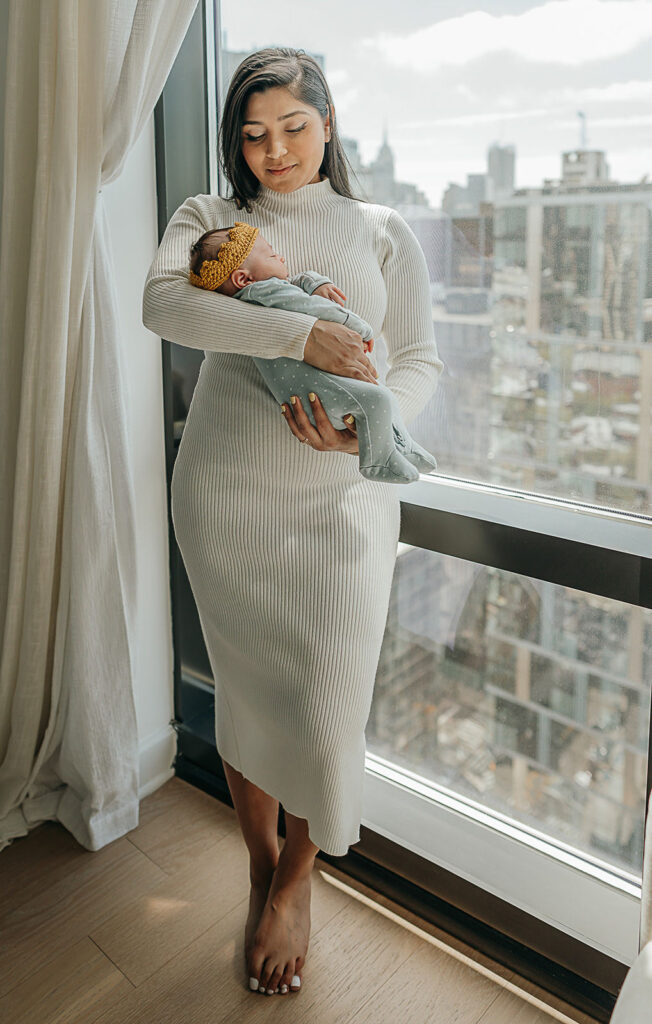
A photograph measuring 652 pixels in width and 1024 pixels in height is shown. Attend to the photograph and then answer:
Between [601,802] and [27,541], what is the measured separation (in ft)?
4.28

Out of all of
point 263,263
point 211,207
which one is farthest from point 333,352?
point 211,207

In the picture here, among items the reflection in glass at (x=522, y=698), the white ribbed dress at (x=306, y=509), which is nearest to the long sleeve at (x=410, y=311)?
the white ribbed dress at (x=306, y=509)

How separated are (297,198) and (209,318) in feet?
1.01

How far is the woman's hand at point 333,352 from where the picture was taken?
122 centimetres

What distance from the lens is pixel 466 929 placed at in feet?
5.40

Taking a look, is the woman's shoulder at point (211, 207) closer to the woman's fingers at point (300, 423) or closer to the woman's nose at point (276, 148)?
the woman's nose at point (276, 148)

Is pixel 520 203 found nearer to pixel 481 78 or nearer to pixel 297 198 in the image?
pixel 481 78

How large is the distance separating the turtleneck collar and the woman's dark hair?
0.09 feet

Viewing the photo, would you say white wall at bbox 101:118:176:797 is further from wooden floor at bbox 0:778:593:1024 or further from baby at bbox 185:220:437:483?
baby at bbox 185:220:437:483

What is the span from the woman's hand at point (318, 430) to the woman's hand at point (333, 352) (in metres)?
0.05

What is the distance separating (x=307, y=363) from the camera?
4.05ft

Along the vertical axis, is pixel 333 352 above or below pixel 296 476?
above

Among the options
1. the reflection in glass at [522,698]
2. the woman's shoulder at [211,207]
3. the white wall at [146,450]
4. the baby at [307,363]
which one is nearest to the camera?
the baby at [307,363]

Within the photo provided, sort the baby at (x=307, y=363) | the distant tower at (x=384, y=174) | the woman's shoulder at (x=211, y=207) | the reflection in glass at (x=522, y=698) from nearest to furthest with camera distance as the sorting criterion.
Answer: the baby at (x=307, y=363)
the woman's shoulder at (x=211, y=207)
the reflection in glass at (x=522, y=698)
the distant tower at (x=384, y=174)
